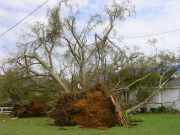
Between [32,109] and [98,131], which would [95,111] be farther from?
[32,109]

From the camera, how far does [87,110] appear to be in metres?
24.6

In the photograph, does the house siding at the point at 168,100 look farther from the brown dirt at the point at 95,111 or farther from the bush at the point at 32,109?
the brown dirt at the point at 95,111

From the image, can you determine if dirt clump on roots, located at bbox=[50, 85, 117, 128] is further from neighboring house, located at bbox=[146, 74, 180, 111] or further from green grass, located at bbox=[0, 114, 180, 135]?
neighboring house, located at bbox=[146, 74, 180, 111]

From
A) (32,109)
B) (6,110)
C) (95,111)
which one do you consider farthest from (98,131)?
(6,110)

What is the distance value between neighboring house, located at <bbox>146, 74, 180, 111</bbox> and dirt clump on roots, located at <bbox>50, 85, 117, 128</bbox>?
54.0 feet

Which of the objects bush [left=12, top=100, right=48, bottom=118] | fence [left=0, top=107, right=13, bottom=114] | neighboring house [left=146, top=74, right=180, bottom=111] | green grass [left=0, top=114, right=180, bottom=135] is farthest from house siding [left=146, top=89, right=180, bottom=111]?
green grass [left=0, top=114, right=180, bottom=135]

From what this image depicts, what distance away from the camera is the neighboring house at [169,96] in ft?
134

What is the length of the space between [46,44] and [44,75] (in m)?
2.87

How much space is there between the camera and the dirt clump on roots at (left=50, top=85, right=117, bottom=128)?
24.3 meters

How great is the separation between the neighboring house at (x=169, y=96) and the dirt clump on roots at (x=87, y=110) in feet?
54.0

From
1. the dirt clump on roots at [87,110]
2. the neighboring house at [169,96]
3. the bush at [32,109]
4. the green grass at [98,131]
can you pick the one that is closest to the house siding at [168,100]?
the neighboring house at [169,96]

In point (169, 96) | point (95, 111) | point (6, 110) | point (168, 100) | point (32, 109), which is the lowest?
point (6, 110)

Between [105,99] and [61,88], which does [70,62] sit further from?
[105,99]

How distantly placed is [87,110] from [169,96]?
64.0 ft
